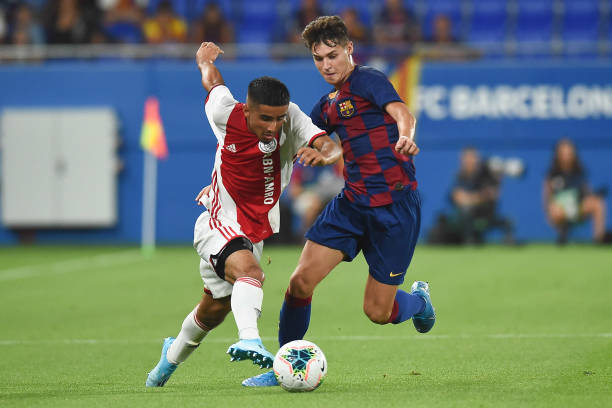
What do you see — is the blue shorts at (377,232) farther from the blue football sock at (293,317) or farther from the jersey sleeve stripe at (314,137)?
the jersey sleeve stripe at (314,137)

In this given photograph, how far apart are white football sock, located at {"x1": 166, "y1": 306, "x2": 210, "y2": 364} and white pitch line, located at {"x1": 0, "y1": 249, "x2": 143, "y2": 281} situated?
7.79 metres

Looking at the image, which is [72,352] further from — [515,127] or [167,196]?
[515,127]

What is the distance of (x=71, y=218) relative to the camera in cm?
1881

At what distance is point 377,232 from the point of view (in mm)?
6352

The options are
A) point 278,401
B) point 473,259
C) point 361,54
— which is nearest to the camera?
point 278,401

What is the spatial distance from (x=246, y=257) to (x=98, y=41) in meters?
13.8

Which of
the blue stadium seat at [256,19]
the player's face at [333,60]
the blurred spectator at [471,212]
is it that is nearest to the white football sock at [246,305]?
the player's face at [333,60]

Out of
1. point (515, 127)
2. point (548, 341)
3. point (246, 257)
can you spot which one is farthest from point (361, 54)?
point (246, 257)

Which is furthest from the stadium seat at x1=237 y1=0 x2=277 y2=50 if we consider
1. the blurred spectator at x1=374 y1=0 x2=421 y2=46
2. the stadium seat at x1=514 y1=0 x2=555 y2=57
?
the stadium seat at x1=514 y1=0 x2=555 y2=57

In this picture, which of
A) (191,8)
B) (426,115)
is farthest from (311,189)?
(191,8)

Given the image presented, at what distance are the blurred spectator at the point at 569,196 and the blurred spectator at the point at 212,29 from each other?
255 inches

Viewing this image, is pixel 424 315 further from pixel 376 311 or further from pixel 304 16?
pixel 304 16

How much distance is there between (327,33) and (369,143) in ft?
2.45

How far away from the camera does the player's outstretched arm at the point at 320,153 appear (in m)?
5.41
